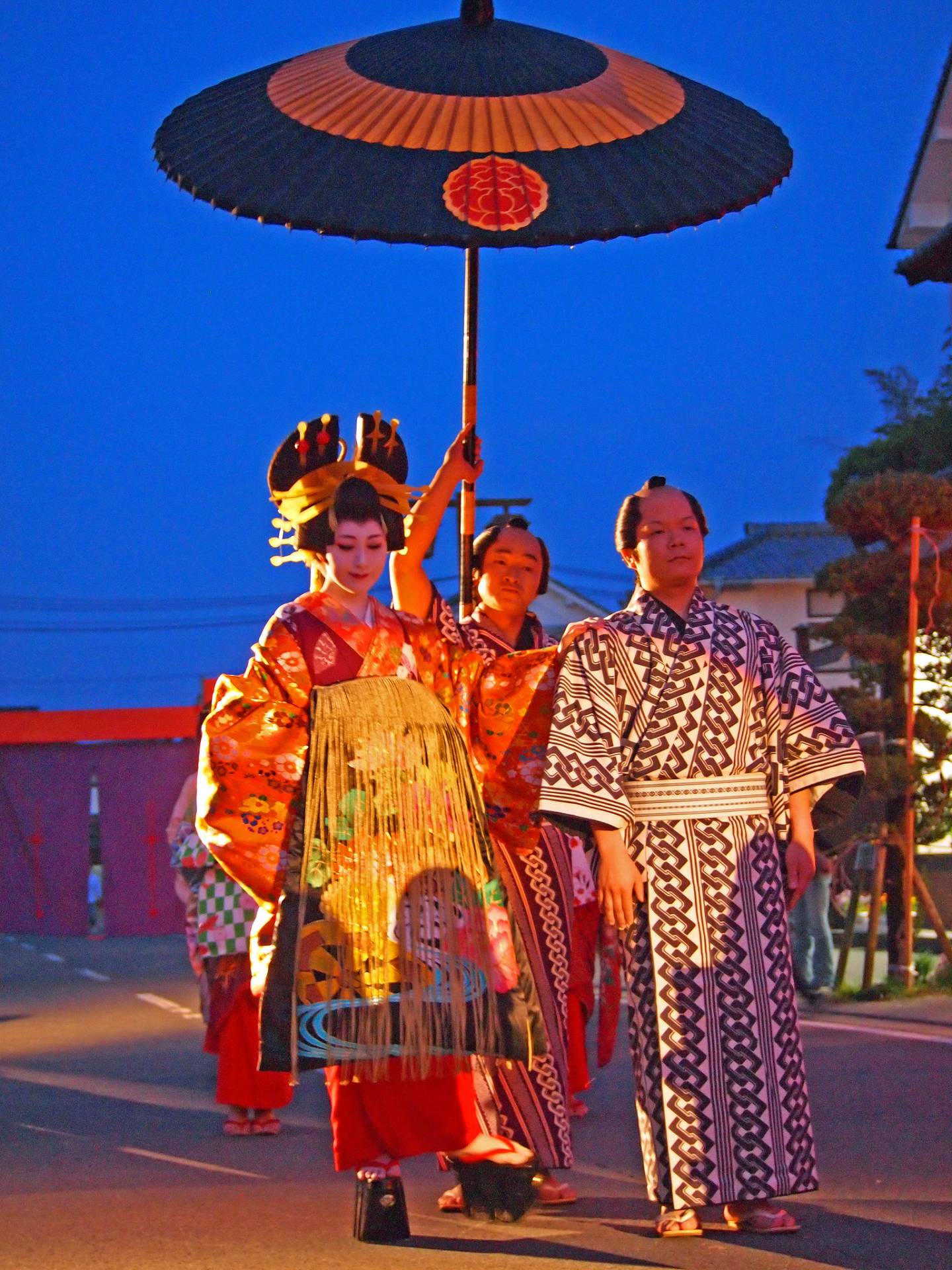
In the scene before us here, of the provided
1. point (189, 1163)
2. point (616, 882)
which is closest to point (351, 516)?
point (616, 882)

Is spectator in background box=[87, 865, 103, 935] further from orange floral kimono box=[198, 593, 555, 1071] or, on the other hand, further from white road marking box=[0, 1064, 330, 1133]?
orange floral kimono box=[198, 593, 555, 1071]

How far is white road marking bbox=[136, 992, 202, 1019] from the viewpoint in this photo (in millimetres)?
11317

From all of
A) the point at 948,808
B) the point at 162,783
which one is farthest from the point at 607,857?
the point at 162,783

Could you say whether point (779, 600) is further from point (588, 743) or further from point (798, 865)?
point (588, 743)

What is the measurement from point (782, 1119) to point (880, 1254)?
431mm

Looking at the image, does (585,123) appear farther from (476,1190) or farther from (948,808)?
(948,808)

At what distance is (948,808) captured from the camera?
1071cm

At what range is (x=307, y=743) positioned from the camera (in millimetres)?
4559

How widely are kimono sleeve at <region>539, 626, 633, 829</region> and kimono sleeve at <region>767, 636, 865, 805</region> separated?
46 centimetres

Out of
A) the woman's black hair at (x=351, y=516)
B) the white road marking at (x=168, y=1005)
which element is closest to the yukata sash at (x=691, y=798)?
the woman's black hair at (x=351, y=516)

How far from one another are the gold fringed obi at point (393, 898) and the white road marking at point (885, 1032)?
435 cm

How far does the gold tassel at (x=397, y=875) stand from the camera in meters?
4.36

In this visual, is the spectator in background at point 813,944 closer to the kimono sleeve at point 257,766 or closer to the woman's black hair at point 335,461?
the woman's black hair at point 335,461

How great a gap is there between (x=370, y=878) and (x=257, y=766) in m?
0.43
